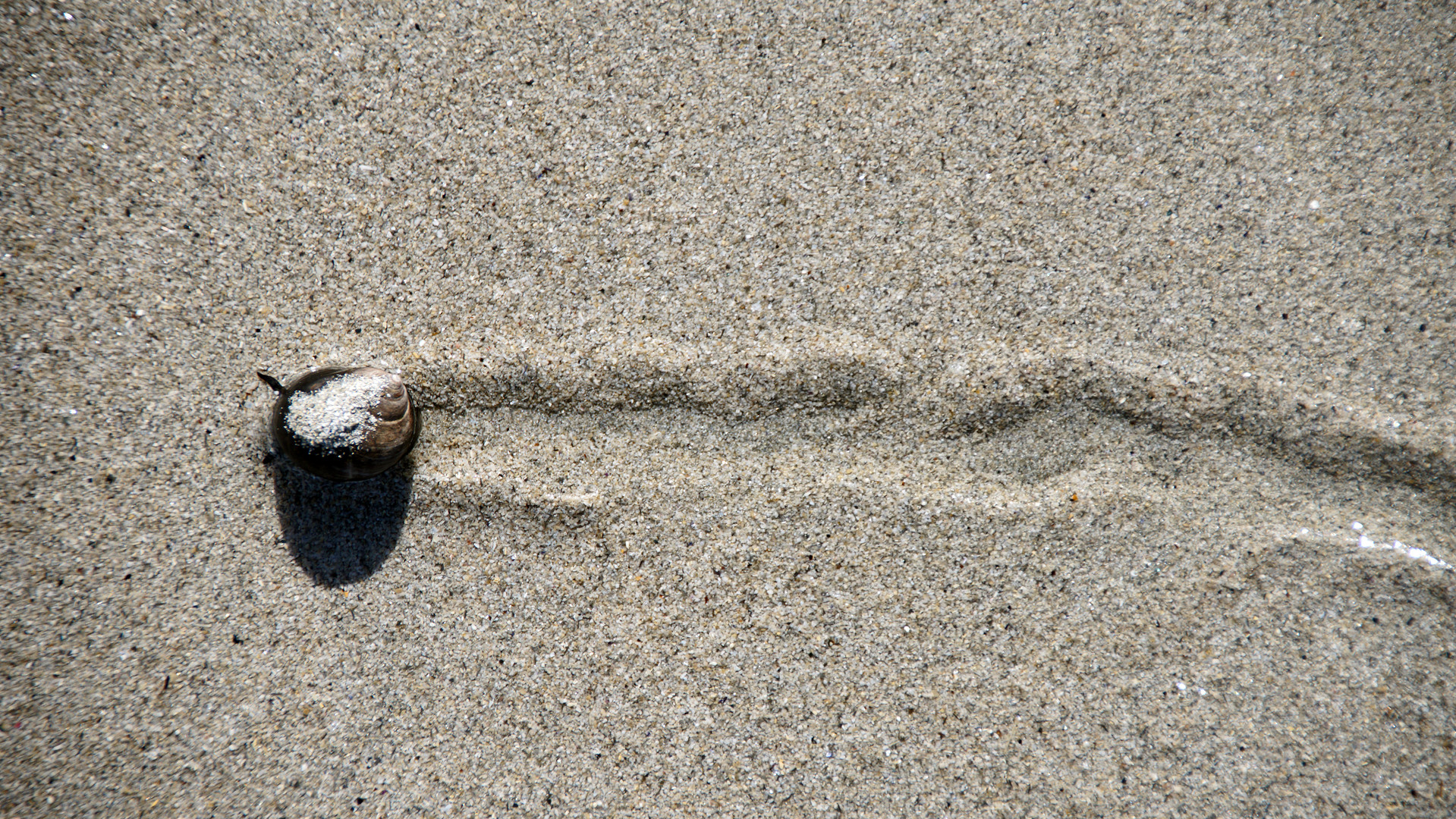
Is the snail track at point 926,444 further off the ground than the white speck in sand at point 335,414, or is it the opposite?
the white speck in sand at point 335,414

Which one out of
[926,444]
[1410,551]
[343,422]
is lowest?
[1410,551]

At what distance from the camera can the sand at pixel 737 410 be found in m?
1.56

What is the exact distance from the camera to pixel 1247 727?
1.57 meters

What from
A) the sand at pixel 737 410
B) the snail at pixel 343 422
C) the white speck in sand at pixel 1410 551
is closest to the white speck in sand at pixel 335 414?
the snail at pixel 343 422

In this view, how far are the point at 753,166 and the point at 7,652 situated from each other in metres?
1.99

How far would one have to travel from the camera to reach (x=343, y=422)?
1399mm

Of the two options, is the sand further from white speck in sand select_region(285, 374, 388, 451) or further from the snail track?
white speck in sand select_region(285, 374, 388, 451)

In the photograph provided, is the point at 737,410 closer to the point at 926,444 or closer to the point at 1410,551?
the point at 926,444

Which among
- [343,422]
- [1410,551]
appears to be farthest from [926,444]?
[343,422]

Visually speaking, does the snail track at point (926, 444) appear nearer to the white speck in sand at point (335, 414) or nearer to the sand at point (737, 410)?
the sand at point (737, 410)

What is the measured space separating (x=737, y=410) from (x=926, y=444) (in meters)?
0.44

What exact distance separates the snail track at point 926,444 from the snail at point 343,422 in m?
0.17

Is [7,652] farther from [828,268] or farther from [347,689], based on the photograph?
[828,268]

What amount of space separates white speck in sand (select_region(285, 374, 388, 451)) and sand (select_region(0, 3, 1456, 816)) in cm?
20
